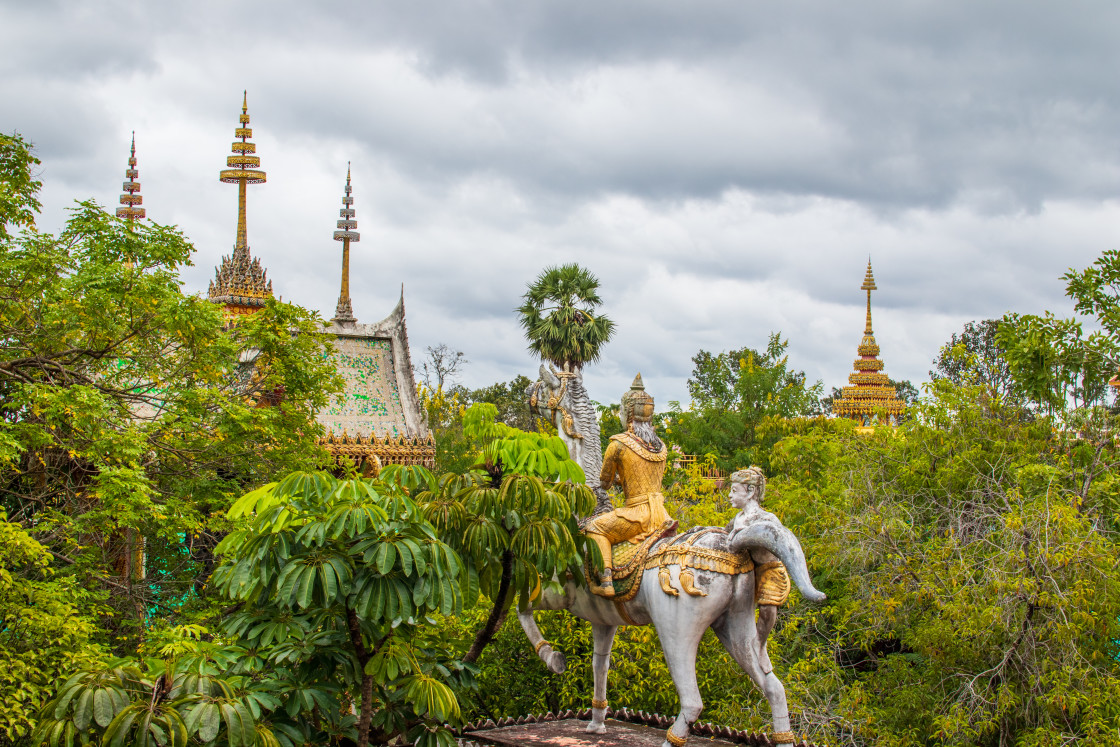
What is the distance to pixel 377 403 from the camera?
1744 cm

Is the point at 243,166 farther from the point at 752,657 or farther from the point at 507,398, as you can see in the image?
the point at 507,398

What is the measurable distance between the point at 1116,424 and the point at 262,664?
11408 millimetres

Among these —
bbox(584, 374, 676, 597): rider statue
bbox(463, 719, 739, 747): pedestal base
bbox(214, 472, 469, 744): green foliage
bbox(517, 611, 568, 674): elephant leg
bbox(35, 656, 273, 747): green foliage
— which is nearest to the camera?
bbox(35, 656, 273, 747): green foliage

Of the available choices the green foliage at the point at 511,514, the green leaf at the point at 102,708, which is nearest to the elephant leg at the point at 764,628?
the green foliage at the point at 511,514

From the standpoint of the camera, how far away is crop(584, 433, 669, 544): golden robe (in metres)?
8.50

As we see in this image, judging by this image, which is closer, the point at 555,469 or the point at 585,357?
the point at 555,469

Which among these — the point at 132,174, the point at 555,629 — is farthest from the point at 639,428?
the point at 132,174

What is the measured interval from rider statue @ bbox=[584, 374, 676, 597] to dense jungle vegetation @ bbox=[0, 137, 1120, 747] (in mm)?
321

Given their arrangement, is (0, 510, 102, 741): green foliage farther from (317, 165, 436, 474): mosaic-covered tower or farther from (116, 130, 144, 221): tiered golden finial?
(116, 130, 144, 221): tiered golden finial

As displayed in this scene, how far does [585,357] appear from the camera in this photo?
15.4 m

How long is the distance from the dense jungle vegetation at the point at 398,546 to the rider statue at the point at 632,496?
0.32 m

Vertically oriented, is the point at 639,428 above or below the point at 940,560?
above

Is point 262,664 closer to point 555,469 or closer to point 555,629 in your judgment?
point 555,469

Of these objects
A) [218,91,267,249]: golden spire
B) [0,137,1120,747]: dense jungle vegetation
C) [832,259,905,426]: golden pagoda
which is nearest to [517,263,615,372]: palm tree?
[0,137,1120,747]: dense jungle vegetation
